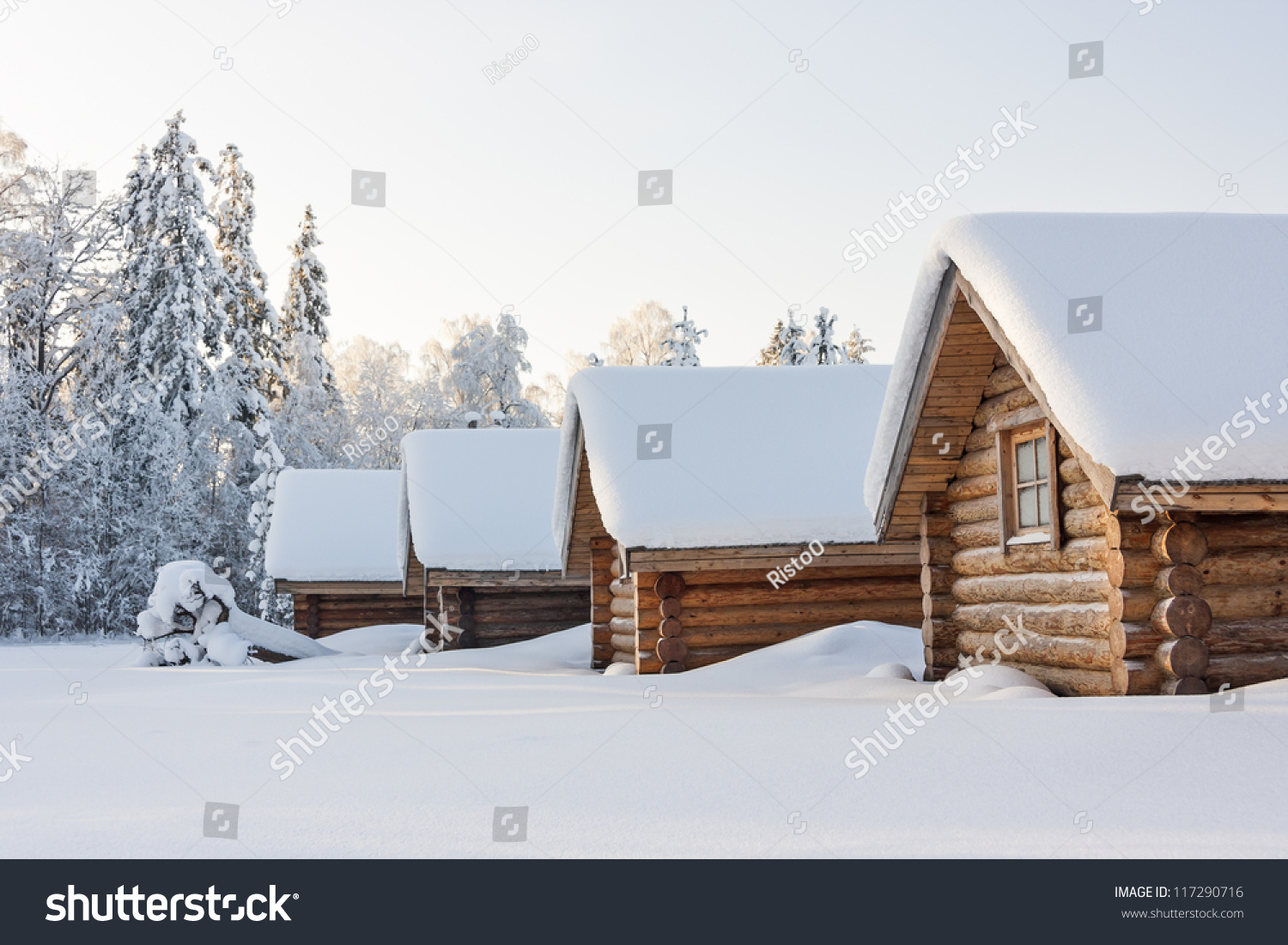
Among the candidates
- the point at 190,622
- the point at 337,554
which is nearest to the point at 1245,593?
the point at 190,622

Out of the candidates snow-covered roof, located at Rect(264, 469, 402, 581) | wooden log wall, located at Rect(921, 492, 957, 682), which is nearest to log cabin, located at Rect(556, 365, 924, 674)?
wooden log wall, located at Rect(921, 492, 957, 682)

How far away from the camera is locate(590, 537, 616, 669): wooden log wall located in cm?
1658

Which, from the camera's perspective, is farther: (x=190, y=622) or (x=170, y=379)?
(x=170, y=379)

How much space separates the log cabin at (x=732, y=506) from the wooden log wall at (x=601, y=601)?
38.1 inches

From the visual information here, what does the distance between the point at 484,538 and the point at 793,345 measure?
25197mm

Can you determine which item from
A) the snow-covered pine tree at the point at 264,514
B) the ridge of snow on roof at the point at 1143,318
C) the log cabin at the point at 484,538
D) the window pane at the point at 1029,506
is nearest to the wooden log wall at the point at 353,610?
the log cabin at the point at 484,538

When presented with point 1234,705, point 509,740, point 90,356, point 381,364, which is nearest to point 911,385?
point 1234,705

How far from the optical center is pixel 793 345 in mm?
43062

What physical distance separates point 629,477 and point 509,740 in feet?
21.5

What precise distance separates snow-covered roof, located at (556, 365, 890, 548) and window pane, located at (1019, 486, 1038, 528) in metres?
2.10

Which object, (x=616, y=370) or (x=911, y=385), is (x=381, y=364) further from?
(x=911, y=385)

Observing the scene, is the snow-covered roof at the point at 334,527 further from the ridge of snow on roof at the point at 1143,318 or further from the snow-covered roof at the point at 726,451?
the ridge of snow on roof at the point at 1143,318

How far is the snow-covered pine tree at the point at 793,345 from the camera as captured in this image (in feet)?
141

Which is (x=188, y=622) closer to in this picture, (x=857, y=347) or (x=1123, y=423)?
(x=1123, y=423)
